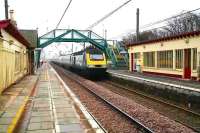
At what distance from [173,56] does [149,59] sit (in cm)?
677

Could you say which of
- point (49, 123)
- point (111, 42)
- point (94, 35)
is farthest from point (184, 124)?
point (111, 42)

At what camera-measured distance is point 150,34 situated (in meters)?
76.1

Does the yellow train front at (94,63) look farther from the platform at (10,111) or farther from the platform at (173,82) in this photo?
the platform at (10,111)

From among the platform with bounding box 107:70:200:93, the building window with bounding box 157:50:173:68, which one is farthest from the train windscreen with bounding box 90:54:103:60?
the platform with bounding box 107:70:200:93

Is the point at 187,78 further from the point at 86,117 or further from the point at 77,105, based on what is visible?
the point at 86,117

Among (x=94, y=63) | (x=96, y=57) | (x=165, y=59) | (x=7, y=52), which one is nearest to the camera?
(x=7, y=52)

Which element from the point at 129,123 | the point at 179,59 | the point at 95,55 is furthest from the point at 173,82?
the point at 95,55

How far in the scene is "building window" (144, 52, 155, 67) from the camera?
34.4m

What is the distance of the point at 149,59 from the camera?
35.8 metres

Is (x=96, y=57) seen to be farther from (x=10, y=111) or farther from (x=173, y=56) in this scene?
(x=10, y=111)

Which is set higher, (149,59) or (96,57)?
(96,57)

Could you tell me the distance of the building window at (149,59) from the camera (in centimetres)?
3442

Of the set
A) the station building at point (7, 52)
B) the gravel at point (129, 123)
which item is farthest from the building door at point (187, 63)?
the station building at point (7, 52)

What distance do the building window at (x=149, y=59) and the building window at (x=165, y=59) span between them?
1545mm
